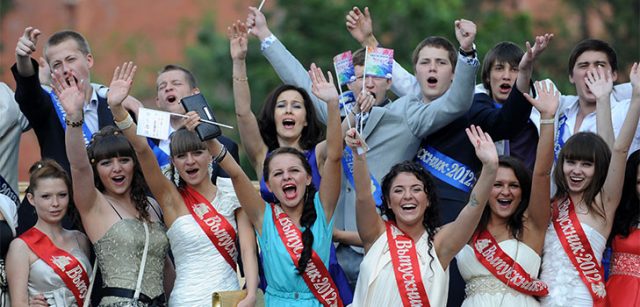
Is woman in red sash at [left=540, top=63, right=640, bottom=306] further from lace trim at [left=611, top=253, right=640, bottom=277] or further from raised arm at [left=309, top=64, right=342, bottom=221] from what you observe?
raised arm at [left=309, top=64, right=342, bottom=221]

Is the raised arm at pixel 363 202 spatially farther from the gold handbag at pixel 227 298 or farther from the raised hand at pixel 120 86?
the raised hand at pixel 120 86

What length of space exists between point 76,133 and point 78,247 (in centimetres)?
72

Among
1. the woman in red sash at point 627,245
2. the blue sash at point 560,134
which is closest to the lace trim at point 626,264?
the woman in red sash at point 627,245

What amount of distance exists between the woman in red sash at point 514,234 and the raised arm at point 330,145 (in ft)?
2.68

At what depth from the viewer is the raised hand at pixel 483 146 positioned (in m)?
7.10

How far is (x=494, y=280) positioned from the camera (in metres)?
7.41

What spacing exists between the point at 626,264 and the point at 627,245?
11 centimetres

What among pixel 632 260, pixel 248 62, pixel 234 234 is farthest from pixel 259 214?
pixel 248 62

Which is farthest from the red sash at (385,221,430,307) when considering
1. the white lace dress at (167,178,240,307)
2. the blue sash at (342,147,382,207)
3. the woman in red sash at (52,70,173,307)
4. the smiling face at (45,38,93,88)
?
the smiling face at (45,38,93,88)

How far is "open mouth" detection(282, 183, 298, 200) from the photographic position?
292 inches

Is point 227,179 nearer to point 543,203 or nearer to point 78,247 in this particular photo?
point 78,247

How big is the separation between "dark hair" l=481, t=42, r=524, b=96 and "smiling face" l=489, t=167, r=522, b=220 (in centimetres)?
94

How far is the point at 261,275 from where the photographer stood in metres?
7.64

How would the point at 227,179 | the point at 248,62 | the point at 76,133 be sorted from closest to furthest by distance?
the point at 76,133
the point at 227,179
the point at 248,62
